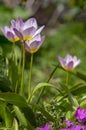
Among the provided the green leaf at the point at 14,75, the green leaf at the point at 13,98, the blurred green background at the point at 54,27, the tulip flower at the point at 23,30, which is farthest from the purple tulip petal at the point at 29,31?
the blurred green background at the point at 54,27

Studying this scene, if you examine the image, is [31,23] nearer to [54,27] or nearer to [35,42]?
[35,42]

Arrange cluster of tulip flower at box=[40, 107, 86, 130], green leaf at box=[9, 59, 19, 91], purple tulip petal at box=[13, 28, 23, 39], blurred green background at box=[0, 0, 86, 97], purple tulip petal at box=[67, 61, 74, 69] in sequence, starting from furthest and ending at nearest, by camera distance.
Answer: blurred green background at box=[0, 0, 86, 97]
purple tulip petal at box=[67, 61, 74, 69]
green leaf at box=[9, 59, 19, 91]
purple tulip petal at box=[13, 28, 23, 39]
cluster of tulip flower at box=[40, 107, 86, 130]

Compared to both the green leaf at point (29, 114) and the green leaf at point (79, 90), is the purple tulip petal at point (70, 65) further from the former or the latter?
the green leaf at point (29, 114)

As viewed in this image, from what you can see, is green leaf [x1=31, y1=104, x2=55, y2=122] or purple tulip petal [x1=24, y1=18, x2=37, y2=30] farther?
purple tulip petal [x1=24, y1=18, x2=37, y2=30]

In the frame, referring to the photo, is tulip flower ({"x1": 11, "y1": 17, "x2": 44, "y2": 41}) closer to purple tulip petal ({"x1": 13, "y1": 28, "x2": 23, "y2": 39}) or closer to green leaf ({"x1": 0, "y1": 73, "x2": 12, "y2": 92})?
purple tulip petal ({"x1": 13, "y1": 28, "x2": 23, "y2": 39})

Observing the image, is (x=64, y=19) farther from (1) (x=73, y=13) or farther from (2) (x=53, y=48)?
(2) (x=53, y=48)

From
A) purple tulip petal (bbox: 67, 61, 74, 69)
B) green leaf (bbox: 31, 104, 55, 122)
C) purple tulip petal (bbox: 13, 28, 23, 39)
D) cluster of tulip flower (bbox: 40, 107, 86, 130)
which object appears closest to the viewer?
cluster of tulip flower (bbox: 40, 107, 86, 130)

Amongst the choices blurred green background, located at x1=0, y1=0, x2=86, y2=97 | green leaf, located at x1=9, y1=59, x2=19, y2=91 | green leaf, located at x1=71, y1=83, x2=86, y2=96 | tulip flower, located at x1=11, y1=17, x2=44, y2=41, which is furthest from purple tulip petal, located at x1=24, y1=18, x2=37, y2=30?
blurred green background, located at x1=0, y1=0, x2=86, y2=97

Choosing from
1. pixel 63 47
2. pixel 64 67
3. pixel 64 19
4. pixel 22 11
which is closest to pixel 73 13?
pixel 64 19
